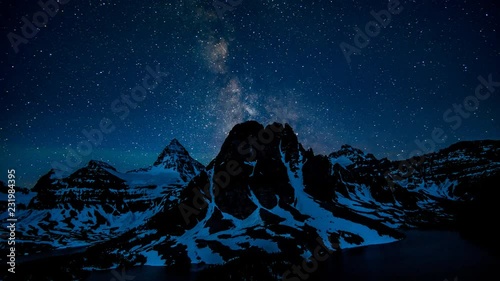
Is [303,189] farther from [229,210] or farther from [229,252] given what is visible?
[229,252]

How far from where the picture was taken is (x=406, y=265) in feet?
311

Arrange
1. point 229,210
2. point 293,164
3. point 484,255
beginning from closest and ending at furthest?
point 484,255
point 229,210
point 293,164

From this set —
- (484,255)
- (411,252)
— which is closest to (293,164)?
(411,252)

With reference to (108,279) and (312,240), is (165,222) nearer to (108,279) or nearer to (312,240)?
(108,279)

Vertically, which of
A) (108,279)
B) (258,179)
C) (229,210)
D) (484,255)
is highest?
(258,179)

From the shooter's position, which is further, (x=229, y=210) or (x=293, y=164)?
(x=293, y=164)

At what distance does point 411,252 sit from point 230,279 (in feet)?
232

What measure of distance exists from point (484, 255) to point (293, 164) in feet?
360

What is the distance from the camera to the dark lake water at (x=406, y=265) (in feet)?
266

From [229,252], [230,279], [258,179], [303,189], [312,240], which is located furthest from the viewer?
[303,189]

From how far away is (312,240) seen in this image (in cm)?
12588

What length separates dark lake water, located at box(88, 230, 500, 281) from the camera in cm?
8111

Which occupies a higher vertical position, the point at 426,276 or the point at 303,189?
the point at 303,189

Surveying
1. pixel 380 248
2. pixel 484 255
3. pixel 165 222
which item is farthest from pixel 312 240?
pixel 165 222
